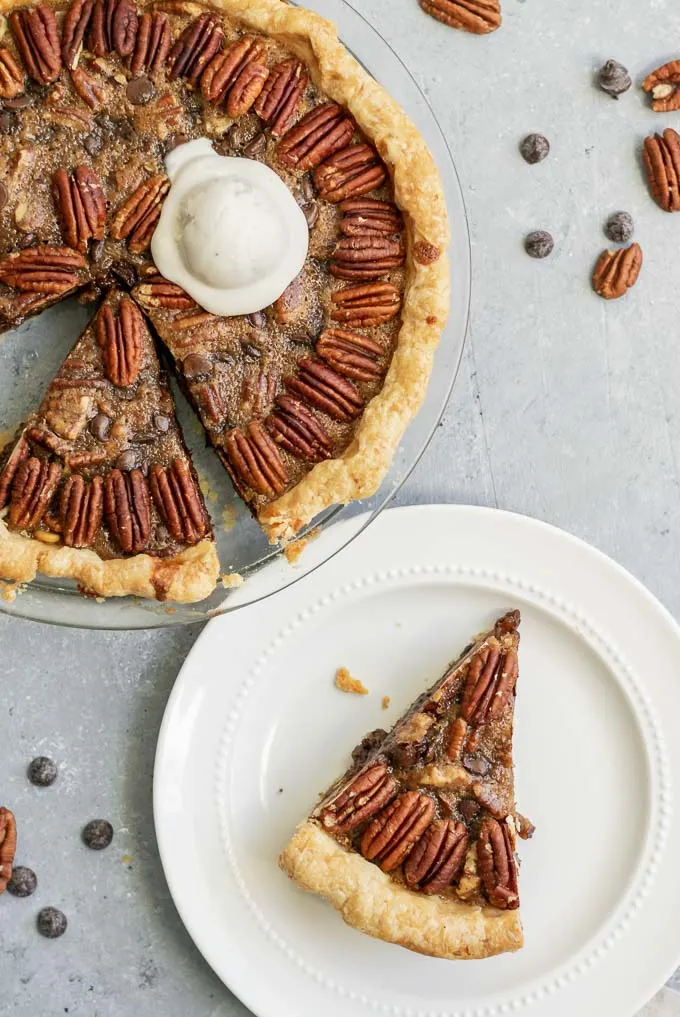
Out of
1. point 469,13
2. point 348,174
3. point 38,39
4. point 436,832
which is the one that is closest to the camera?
point 38,39

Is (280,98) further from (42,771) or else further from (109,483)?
(42,771)

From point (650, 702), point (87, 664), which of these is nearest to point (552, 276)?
point (650, 702)

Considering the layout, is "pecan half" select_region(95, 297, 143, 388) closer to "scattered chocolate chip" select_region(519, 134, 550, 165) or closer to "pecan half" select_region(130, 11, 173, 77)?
"pecan half" select_region(130, 11, 173, 77)

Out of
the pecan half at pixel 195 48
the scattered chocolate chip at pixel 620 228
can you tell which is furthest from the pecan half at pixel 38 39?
the scattered chocolate chip at pixel 620 228

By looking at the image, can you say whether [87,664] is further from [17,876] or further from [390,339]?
[390,339]

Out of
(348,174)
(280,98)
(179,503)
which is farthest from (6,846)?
(280,98)

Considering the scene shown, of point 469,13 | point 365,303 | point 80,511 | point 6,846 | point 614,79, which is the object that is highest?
point 614,79
